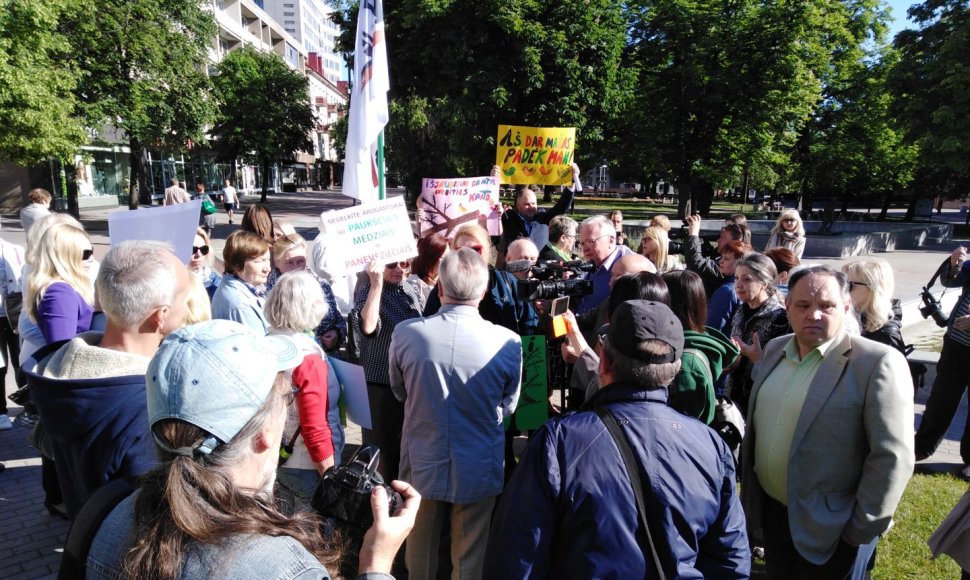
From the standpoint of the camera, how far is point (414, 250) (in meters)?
4.19

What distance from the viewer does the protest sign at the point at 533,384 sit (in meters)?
3.92

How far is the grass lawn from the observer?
354 cm

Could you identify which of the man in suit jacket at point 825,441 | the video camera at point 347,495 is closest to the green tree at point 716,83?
the man in suit jacket at point 825,441

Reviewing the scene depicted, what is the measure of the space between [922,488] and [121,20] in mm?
30423

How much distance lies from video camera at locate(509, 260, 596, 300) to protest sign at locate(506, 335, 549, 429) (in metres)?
0.34

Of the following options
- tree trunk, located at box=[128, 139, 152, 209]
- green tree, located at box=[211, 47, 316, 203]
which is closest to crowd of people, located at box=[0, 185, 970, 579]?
tree trunk, located at box=[128, 139, 152, 209]

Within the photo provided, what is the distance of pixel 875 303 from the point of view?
12.2 feet

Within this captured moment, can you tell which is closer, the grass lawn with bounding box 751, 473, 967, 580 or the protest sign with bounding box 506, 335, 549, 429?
the grass lawn with bounding box 751, 473, 967, 580

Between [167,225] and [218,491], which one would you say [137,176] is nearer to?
[167,225]

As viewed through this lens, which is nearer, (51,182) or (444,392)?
(444,392)

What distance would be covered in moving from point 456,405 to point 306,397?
708mm

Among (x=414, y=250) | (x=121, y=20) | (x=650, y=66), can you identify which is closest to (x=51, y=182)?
(x=121, y=20)

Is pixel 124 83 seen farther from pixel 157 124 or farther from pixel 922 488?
pixel 922 488

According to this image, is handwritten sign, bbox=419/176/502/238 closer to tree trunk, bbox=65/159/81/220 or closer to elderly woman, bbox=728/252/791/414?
elderly woman, bbox=728/252/791/414
